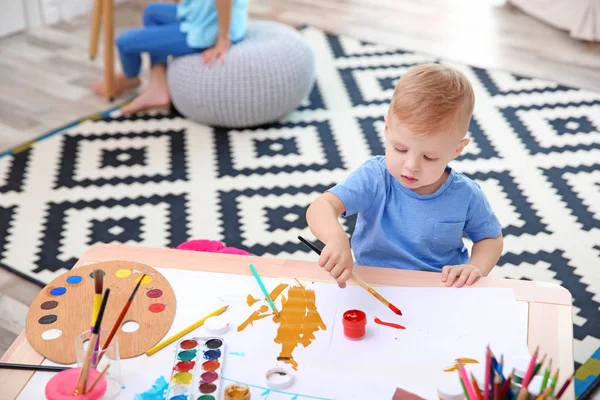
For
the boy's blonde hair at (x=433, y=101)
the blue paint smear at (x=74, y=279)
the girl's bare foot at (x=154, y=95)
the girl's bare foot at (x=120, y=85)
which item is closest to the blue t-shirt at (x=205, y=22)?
the girl's bare foot at (x=154, y=95)

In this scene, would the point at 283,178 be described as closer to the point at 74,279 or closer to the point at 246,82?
the point at 246,82

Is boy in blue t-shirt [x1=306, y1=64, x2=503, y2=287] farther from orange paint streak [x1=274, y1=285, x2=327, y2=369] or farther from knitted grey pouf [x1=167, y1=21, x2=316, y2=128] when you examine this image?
knitted grey pouf [x1=167, y1=21, x2=316, y2=128]

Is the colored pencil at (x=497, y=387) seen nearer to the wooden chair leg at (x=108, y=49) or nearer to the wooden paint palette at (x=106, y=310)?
the wooden paint palette at (x=106, y=310)

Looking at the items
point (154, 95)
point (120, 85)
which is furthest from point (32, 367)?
point (120, 85)

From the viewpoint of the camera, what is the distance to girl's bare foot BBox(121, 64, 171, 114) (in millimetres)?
2824

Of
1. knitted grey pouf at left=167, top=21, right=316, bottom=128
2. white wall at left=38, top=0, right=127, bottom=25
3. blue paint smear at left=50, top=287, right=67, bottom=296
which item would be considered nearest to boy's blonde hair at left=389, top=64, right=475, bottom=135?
blue paint smear at left=50, top=287, right=67, bottom=296

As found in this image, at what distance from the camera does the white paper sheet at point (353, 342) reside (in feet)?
3.08

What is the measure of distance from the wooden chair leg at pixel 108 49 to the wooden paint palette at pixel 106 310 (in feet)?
6.05

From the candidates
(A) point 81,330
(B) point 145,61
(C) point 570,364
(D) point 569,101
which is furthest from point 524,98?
(A) point 81,330

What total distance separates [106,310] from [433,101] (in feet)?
1.82

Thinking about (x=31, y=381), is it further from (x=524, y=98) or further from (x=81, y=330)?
(x=524, y=98)

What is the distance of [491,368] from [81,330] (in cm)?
53

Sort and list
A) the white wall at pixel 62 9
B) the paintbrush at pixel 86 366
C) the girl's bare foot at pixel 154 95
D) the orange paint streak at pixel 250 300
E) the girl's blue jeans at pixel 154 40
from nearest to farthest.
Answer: the paintbrush at pixel 86 366
the orange paint streak at pixel 250 300
the girl's blue jeans at pixel 154 40
the girl's bare foot at pixel 154 95
the white wall at pixel 62 9

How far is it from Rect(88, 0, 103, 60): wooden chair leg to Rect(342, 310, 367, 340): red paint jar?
2.33 meters
